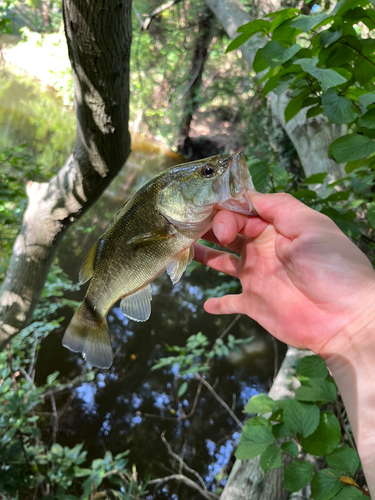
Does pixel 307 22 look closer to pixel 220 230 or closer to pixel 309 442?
pixel 220 230

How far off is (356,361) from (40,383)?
412 centimetres

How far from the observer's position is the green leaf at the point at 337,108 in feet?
4.13

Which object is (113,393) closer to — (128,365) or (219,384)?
(128,365)

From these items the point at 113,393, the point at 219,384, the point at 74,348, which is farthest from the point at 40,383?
the point at 74,348

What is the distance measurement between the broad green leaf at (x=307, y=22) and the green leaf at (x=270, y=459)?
1.74 meters

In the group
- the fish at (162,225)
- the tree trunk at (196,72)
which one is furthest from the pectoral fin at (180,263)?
the tree trunk at (196,72)

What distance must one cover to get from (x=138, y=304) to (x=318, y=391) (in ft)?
2.89

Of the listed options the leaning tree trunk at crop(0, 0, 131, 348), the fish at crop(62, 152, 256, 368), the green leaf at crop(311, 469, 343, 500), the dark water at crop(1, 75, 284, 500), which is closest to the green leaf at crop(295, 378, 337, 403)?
the green leaf at crop(311, 469, 343, 500)

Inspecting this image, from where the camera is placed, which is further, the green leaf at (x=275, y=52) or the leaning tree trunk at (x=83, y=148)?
the leaning tree trunk at (x=83, y=148)

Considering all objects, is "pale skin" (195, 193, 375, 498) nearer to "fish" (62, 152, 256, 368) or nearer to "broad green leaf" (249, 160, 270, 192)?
"fish" (62, 152, 256, 368)

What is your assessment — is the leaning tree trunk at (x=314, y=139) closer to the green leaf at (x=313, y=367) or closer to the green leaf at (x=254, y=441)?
→ the green leaf at (x=313, y=367)

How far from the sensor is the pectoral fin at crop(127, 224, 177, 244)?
4.03ft

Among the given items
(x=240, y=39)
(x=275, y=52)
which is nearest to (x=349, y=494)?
(x=275, y=52)

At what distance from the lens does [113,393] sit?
13.8 ft
